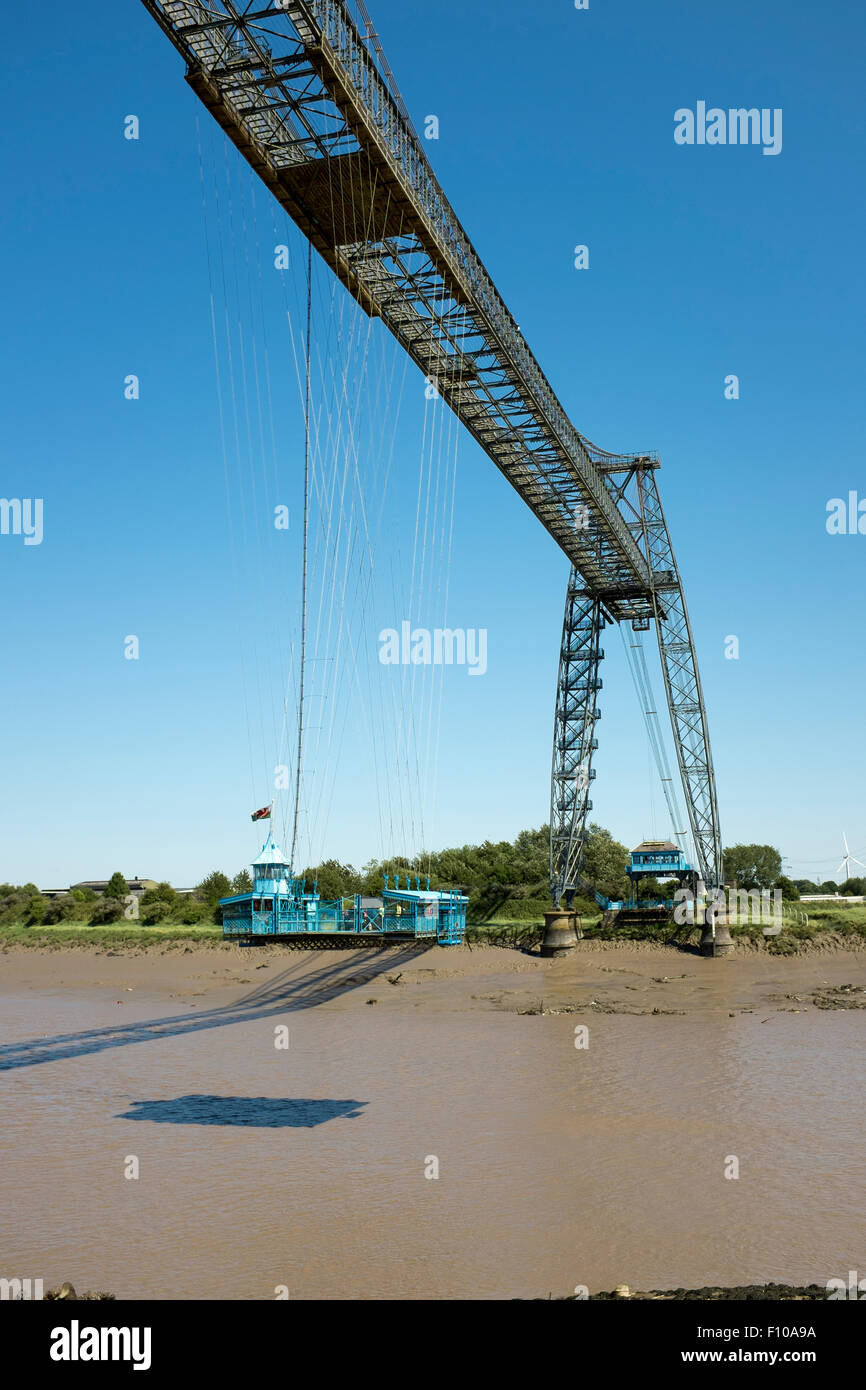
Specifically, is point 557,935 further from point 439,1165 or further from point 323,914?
point 439,1165

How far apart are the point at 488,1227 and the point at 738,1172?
3.23 metres

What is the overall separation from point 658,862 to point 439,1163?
1042 inches

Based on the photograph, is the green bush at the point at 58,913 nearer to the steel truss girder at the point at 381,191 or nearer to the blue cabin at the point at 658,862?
the blue cabin at the point at 658,862

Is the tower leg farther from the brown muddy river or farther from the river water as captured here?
the river water

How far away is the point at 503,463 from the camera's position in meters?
24.7

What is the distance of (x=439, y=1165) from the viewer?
36.5 feet

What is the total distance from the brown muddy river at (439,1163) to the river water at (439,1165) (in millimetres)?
39

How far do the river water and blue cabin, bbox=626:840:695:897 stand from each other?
1571cm

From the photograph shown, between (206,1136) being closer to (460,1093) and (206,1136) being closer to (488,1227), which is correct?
(460,1093)

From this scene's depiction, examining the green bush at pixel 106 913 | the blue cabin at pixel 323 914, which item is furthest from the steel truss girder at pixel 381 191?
the green bush at pixel 106 913

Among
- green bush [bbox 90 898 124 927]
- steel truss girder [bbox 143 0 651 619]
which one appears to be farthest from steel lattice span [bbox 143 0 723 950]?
green bush [bbox 90 898 124 927]

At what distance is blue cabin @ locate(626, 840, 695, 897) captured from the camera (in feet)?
118
